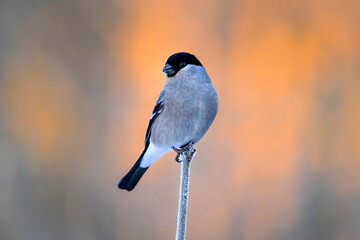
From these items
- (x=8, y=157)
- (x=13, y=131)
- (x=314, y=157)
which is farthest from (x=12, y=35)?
(x=314, y=157)

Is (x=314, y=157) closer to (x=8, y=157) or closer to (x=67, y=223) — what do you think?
(x=67, y=223)

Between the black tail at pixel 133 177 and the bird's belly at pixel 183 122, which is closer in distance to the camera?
the bird's belly at pixel 183 122

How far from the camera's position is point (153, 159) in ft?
6.29

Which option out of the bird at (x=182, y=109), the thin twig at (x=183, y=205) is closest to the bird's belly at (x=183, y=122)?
the bird at (x=182, y=109)

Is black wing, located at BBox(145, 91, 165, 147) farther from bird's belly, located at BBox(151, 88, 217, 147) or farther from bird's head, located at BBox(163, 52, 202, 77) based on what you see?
bird's head, located at BBox(163, 52, 202, 77)

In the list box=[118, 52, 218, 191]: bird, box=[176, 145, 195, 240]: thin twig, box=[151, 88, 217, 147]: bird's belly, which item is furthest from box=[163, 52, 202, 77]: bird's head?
box=[176, 145, 195, 240]: thin twig

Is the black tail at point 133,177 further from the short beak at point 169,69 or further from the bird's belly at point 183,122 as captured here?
the short beak at point 169,69

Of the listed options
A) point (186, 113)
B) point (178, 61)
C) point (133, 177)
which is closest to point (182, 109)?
point (186, 113)

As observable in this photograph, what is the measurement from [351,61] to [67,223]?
113 inches

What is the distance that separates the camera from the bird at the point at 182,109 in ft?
5.68

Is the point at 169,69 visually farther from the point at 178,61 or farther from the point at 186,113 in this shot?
the point at 186,113

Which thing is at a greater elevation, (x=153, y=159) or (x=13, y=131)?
(x=13, y=131)

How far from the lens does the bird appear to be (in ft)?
5.68

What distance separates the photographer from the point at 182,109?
1.80 metres
